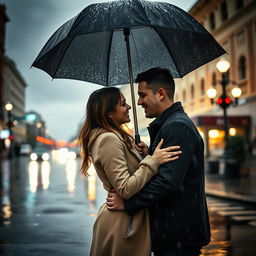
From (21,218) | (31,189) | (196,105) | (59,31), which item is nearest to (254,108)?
(196,105)

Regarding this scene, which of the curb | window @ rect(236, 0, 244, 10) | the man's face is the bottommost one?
the curb

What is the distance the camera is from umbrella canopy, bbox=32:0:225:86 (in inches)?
126

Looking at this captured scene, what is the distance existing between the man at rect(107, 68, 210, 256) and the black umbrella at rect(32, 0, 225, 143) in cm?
85

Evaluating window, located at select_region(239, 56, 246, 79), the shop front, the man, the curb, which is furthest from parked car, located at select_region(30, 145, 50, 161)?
the man

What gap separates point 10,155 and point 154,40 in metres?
52.8

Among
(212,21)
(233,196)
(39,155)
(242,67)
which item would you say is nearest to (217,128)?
(242,67)

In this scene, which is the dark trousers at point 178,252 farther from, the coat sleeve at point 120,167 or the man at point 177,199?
the coat sleeve at point 120,167

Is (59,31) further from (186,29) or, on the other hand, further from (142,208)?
(142,208)

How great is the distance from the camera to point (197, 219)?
2752 millimetres

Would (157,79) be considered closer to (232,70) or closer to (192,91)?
(232,70)

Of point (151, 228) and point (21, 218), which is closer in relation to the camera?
point (151, 228)

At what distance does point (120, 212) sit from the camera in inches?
111

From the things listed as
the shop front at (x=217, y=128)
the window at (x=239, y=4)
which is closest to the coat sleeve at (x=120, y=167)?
the shop front at (x=217, y=128)

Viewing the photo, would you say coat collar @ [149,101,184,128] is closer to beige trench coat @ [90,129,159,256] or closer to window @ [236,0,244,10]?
beige trench coat @ [90,129,159,256]
